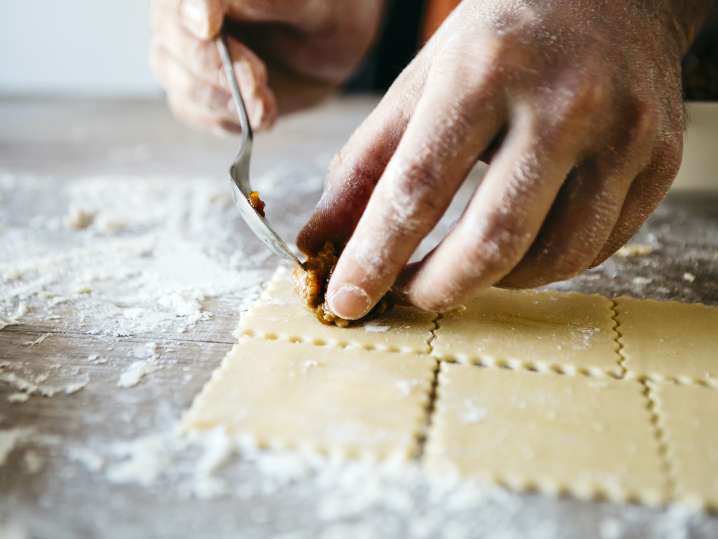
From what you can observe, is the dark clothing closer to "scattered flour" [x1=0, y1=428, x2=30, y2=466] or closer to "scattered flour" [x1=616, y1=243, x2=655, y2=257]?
"scattered flour" [x1=616, y1=243, x2=655, y2=257]

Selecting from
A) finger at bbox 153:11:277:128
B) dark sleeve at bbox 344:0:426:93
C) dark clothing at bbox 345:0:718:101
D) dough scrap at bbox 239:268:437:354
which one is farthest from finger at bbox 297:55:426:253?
dark sleeve at bbox 344:0:426:93

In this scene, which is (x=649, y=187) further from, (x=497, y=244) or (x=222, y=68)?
(x=222, y=68)

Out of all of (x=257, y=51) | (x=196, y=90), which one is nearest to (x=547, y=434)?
(x=196, y=90)

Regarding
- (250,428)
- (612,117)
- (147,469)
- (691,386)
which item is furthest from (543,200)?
(147,469)

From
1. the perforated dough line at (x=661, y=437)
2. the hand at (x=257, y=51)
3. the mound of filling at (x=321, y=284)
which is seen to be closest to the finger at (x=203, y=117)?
the hand at (x=257, y=51)

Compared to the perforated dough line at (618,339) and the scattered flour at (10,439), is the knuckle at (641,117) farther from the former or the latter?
the scattered flour at (10,439)

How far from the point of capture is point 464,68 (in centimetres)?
95

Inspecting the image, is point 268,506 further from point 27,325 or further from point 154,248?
point 154,248

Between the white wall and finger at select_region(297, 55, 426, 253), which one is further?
the white wall

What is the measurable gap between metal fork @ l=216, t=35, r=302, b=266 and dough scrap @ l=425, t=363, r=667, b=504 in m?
0.36

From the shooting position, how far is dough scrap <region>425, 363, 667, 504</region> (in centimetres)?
86

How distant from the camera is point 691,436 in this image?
0.93 metres

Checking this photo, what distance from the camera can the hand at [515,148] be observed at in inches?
37.2

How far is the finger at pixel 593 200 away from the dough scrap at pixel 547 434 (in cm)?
19
